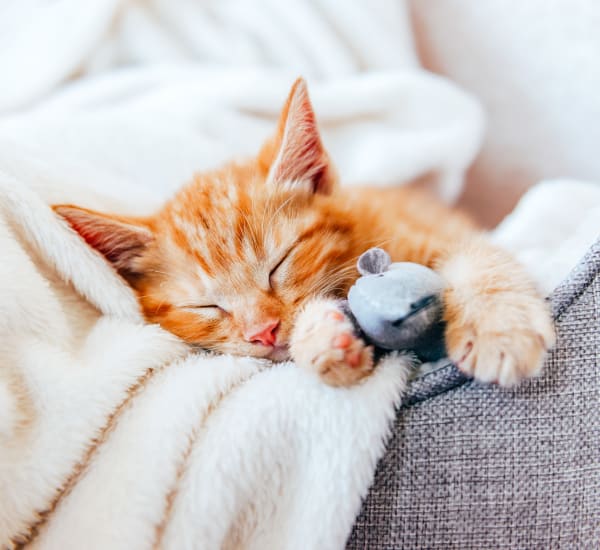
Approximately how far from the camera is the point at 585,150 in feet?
5.66

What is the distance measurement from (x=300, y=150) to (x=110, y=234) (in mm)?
342

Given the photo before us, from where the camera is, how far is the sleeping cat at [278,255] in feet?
2.65

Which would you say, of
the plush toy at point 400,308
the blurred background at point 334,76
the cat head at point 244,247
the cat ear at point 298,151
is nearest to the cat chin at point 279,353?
the cat head at point 244,247

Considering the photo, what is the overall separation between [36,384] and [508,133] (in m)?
1.59

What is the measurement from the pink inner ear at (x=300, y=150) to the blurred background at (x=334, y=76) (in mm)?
478

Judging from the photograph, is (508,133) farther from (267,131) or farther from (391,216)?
(391,216)

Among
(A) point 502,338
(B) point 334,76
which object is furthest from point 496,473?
(B) point 334,76

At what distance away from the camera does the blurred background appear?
153 centimetres

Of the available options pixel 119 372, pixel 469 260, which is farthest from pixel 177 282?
pixel 469 260

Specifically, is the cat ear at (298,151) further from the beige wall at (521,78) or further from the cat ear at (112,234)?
the beige wall at (521,78)

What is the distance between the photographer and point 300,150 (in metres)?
1.00

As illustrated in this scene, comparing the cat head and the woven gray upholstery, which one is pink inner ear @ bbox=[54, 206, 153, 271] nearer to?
the cat head

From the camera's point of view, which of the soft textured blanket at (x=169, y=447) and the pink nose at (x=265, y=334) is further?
the pink nose at (x=265, y=334)

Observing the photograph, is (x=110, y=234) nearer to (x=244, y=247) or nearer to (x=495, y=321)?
(x=244, y=247)
